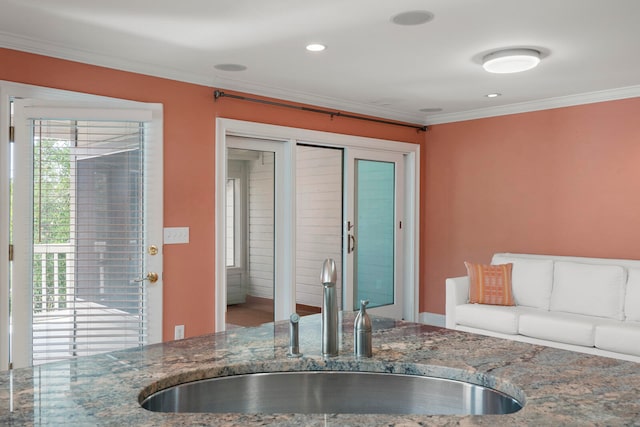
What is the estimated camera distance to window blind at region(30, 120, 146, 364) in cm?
345

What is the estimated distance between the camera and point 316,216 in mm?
6137

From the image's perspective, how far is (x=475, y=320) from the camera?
187 inches

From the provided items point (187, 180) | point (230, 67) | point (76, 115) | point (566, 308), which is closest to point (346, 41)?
point (230, 67)

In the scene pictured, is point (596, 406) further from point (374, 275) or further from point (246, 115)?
point (374, 275)

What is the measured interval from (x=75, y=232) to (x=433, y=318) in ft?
13.4

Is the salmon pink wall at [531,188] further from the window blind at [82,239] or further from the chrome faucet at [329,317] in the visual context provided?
the chrome faucet at [329,317]

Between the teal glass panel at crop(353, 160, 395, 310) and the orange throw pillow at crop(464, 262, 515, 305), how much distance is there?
4.01ft

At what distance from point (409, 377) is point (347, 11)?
80.9 inches

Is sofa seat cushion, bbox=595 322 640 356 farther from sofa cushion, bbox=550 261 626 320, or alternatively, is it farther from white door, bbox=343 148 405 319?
white door, bbox=343 148 405 319

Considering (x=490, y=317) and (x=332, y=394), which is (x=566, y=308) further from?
(x=332, y=394)

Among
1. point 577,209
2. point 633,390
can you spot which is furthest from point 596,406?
point 577,209

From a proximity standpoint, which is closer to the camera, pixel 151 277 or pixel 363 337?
pixel 363 337

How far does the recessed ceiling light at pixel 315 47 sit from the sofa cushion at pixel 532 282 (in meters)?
2.82

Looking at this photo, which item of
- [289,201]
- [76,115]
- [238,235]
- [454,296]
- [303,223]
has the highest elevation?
[76,115]
